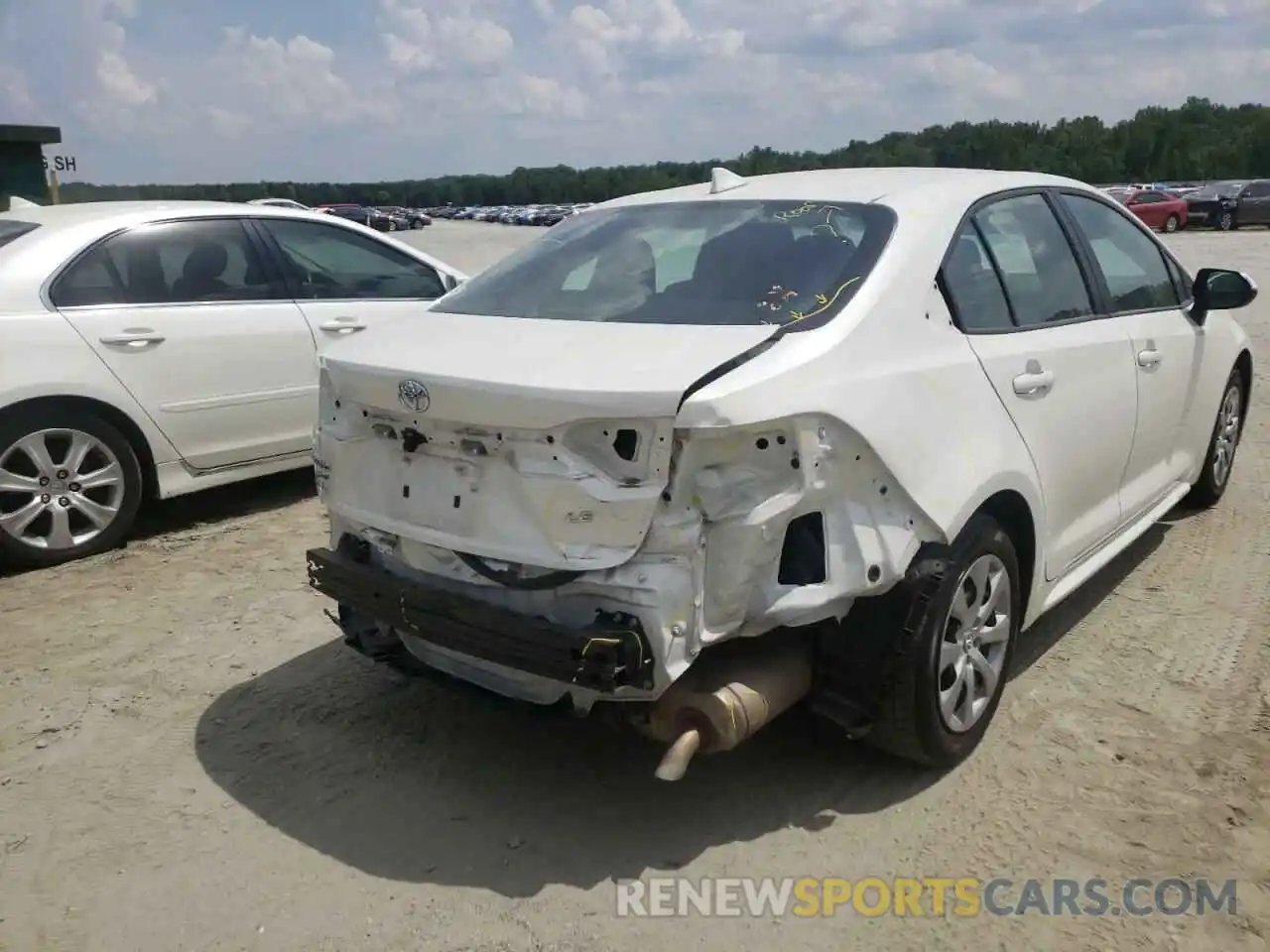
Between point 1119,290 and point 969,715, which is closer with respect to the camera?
point 969,715

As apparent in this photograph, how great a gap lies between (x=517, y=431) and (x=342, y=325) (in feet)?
11.9

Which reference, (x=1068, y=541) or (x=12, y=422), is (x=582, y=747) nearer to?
(x=1068, y=541)

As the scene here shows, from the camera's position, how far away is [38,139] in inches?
662

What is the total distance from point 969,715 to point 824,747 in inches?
17.6

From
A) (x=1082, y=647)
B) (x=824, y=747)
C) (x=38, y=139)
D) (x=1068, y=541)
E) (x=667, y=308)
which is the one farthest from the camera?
(x=38, y=139)

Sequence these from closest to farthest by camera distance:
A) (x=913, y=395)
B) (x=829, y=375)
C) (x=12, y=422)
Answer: (x=829, y=375), (x=913, y=395), (x=12, y=422)

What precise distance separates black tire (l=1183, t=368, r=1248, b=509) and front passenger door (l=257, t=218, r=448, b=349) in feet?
13.3

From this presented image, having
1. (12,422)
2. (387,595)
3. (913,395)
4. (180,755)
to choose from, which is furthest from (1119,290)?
(12,422)

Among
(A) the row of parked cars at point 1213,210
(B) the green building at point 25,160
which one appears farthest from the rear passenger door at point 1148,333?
(A) the row of parked cars at point 1213,210

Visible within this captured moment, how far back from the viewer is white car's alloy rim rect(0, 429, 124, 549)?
15.8ft

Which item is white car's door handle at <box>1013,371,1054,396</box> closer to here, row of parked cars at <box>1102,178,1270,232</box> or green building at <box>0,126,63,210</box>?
green building at <box>0,126,63,210</box>

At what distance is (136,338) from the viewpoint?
5168mm

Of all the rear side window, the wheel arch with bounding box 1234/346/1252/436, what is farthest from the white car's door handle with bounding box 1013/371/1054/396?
the wheel arch with bounding box 1234/346/1252/436

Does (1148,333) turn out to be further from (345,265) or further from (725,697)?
(345,265)
